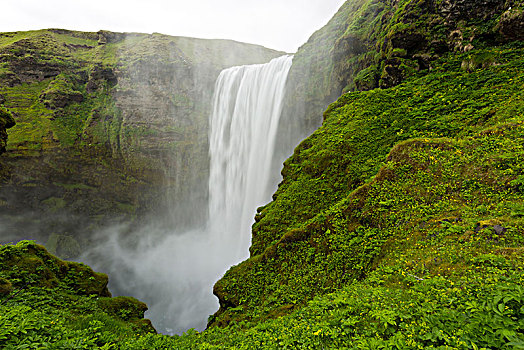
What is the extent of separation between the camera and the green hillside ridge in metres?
2.62

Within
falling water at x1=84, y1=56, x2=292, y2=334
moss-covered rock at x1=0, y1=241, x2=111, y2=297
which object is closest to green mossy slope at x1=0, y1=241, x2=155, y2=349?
moss-covered rock at x1=0, y1=241, x2=111, y2=297

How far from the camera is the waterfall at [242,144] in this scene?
2095 cm

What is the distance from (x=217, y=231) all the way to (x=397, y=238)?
24.9m

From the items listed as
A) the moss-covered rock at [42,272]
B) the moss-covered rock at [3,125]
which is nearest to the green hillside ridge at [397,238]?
the moss-covered rock at [42,272]

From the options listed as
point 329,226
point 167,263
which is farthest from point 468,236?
point 167,263

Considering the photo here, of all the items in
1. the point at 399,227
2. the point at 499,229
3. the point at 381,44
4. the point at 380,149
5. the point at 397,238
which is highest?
the point at 381,44

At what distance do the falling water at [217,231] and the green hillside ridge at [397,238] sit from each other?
1205cm

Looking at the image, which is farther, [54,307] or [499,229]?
[54,307]

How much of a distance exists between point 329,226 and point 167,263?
25546 mm

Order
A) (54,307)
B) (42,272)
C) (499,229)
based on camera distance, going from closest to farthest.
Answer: (499,229), (54,307), (42,272)

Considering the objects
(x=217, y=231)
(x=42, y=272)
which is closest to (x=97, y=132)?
(x=217, y=231)

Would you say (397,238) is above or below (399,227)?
below

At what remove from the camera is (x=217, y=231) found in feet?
89.9

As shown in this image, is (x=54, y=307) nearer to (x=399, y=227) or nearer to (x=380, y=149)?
(x=399, y=227)
